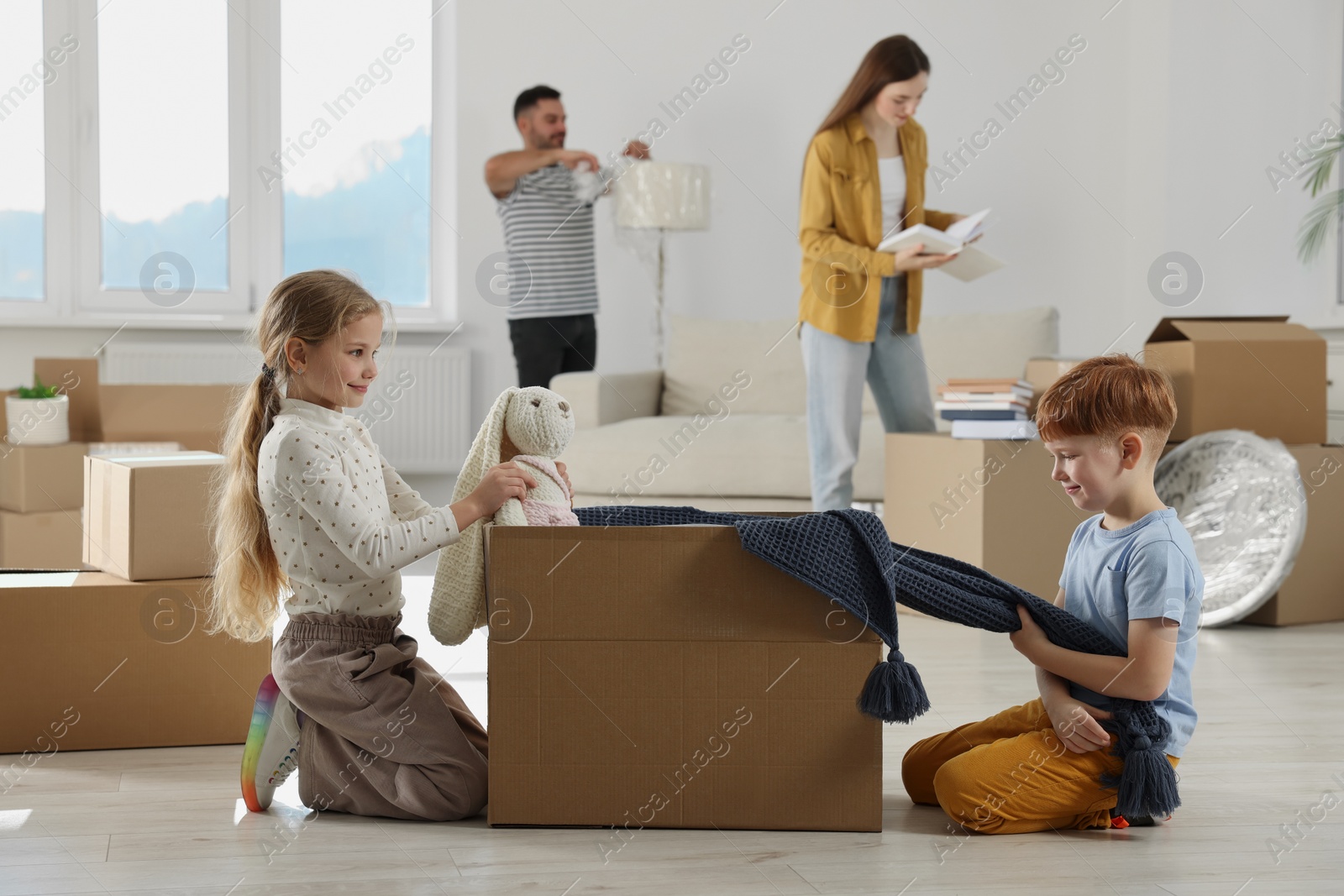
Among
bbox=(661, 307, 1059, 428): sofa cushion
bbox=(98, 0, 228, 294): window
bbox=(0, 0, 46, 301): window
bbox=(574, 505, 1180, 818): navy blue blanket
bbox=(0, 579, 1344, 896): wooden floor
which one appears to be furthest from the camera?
bbox=(98, 0, 228, 294): window

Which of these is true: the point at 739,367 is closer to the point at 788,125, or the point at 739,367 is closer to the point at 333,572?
the point at 788,125

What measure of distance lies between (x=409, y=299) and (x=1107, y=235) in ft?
9.49

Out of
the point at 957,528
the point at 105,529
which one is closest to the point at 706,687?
the point at 105,529

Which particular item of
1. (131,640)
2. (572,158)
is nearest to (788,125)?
(572,158)

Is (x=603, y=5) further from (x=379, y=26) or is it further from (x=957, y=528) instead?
(x=957, y=528)

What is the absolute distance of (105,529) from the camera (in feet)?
6.00

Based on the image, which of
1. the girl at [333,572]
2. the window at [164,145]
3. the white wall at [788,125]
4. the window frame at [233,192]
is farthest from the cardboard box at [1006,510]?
the window at [164,145]

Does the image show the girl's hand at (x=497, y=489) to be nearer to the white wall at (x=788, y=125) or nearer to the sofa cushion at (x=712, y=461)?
the sofa cushion at (x=712, y=461)

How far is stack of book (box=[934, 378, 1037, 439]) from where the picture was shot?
2891 mm

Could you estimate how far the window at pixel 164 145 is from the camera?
4.91 m

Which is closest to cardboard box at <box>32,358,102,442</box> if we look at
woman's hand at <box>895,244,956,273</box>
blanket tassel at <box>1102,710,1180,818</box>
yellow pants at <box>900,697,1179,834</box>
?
woman's hand at <box>895,244,956,273</box>

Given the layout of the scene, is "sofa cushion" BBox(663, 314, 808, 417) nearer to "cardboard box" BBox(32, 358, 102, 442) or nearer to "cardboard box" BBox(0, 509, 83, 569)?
"cardboard box" BBox(32, 358, 102, 442)

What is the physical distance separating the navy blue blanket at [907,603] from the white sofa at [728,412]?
2038 millimetres

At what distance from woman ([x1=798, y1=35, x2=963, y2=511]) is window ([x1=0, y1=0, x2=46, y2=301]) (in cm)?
346
